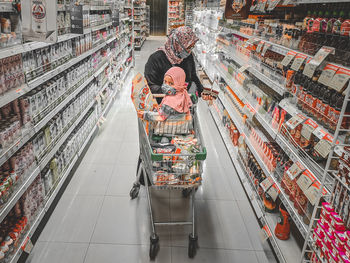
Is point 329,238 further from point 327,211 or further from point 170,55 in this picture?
point 170,55

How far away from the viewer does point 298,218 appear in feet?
6.49

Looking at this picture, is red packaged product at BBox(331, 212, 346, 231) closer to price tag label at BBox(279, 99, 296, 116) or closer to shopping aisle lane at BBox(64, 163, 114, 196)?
price tag label at BBox(279, 99, 296, 116)

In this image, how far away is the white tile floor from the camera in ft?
7.82

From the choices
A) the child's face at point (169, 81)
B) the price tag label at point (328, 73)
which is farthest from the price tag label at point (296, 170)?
the child's face at point (169, 81)

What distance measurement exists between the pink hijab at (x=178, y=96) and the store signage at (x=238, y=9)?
2044 mm

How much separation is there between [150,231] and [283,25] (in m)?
2.25

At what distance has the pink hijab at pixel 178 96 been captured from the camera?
2230mm

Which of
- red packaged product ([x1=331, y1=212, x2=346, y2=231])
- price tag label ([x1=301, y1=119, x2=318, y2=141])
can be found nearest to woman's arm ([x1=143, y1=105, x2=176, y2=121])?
price tag label ([x1=301, y1=119, x2=318, y2=141])

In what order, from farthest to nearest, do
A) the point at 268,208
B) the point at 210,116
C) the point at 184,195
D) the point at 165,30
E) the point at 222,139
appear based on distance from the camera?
1. the point at 165,30
2. the point at 210,116
3. the point at 222,139
4. the point at 184,195
5. the point at 268,208

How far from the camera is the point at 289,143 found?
87.7 inches

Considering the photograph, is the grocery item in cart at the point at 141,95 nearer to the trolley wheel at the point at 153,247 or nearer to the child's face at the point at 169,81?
the child's face at the point at 169,81

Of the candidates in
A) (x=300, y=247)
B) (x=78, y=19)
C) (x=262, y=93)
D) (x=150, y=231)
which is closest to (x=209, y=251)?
(x=150, y=231)

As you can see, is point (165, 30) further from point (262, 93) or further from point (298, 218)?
point (298, 218)

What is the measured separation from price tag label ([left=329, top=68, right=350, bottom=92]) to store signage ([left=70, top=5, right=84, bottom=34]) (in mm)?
2595
